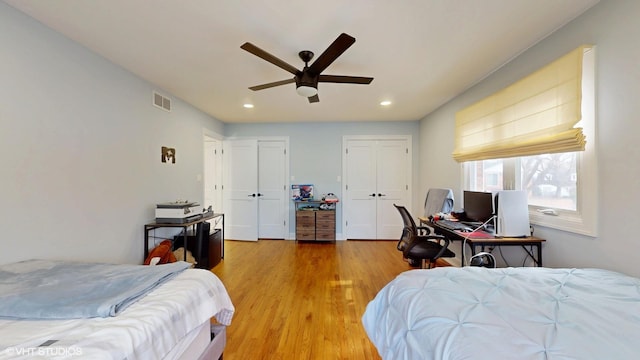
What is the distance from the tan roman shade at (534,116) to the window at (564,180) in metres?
0.05

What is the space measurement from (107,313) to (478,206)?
3164mm

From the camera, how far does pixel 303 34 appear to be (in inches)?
78.2

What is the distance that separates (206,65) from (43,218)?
72.4 inches

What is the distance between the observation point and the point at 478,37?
2.03 meters

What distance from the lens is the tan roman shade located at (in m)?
1.77

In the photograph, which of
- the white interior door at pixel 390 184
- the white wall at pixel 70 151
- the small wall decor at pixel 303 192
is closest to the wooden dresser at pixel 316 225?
the small wall decor at pixel 303 192

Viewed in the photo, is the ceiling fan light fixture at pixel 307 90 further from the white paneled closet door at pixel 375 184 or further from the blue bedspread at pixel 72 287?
the white paneled closet door at pixel 375 184

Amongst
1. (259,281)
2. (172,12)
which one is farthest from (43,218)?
(259,281)

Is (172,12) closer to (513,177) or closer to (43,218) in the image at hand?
(43,218)

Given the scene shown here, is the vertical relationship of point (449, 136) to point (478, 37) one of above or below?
below

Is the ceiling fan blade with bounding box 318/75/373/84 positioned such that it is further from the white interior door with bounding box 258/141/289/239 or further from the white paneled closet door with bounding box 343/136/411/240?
the white interior door with bounding box 258/141/289/239

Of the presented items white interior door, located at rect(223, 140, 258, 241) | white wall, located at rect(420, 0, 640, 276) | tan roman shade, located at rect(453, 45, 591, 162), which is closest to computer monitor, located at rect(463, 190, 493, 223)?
tan roman shade, located at rect(453, 45, 591, 162)

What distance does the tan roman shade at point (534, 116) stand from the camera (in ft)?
5.82

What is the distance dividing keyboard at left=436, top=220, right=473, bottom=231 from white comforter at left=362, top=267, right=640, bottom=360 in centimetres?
108
